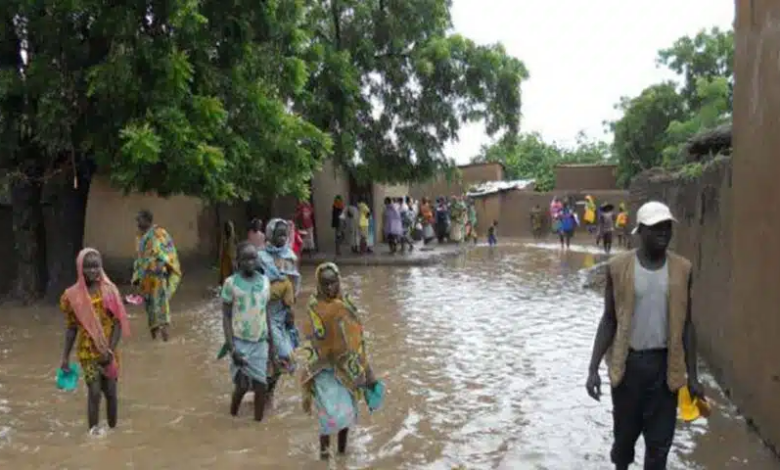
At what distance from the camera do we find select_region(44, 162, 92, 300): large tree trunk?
12.6m

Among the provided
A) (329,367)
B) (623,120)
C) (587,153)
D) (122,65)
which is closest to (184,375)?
(329,367)

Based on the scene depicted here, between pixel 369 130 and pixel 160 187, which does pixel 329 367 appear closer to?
pixel 160 187

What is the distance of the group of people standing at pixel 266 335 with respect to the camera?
5.33 meters

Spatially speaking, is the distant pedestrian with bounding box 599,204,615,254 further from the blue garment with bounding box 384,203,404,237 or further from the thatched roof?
the thatched roof

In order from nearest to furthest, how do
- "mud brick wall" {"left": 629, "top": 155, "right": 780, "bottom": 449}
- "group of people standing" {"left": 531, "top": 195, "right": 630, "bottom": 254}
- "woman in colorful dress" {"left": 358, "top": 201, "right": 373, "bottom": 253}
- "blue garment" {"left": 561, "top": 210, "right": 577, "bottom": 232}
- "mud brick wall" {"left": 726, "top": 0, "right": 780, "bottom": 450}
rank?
"mud brick wall" {"left": 726, "top": 0, "right": 780, "bottom": 450}
"mud brick wall" {"left": 629, "top": 155, "right": 780, "bottom": 449}
"woman in colorful dress" {"left": 358, "top": 201, "right": 373, "bottom": 253}
"group of people standing" {"left": 531, "top": 195, "right": 630, "bottom": 254}
"blue garment" {"left": 561, "top": 210, "right": 577, "bottom": 232}

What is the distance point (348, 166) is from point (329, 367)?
50.8ft

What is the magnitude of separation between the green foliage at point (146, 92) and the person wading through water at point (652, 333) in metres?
7.29

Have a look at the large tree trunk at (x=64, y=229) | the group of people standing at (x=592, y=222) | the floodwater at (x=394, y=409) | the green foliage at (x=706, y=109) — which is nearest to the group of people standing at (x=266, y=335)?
the floodwater at (x=394, y=409)

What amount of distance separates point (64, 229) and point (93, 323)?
24.9 feet

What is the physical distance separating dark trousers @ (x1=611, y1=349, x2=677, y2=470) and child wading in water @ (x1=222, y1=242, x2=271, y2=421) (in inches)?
112

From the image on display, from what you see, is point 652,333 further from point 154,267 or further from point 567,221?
point 567,221

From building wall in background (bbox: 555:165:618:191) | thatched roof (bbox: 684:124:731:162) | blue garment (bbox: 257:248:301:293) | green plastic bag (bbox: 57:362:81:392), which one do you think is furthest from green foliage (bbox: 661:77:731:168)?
green plastic bag (bbox: 57:362:81:392)

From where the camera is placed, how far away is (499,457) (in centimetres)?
558

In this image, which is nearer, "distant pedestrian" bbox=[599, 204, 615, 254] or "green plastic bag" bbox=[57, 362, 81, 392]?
"green plastic bag" bbox=[57, 362, 81, 392]
